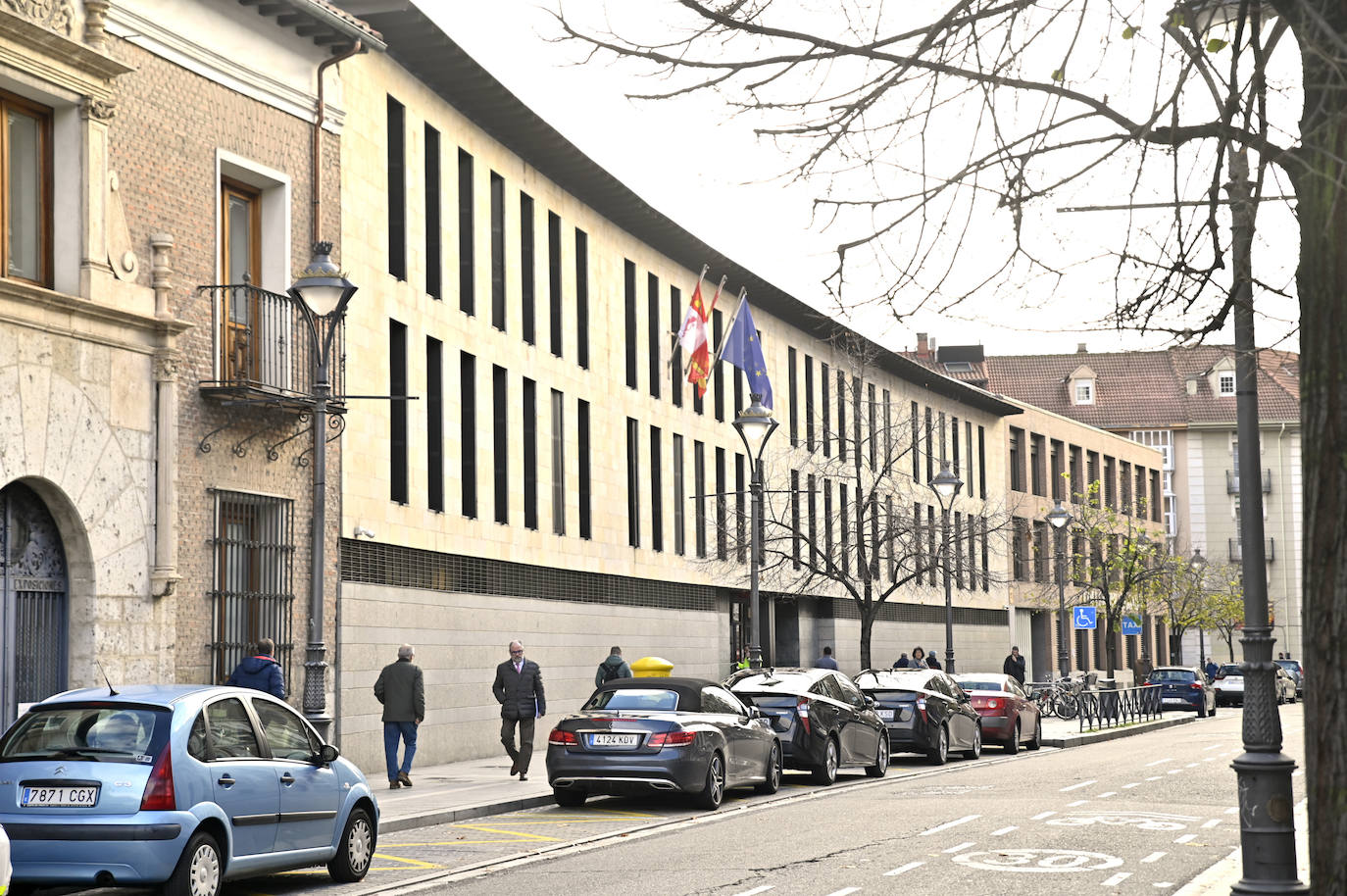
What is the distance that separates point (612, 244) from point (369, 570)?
13096 mm

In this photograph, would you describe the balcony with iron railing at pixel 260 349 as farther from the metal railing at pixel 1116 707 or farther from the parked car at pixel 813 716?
the metal railing at pixel 1116 707

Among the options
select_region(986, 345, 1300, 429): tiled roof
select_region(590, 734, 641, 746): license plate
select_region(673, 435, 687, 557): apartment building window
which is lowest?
select_region(590, 734, 641, 746): license plate

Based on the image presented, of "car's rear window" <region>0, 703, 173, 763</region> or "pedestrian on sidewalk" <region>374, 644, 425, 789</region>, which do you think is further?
"pedestrian on sidewalk" <region>374, 644, 425, 789</region>

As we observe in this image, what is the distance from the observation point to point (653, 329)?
37594mm

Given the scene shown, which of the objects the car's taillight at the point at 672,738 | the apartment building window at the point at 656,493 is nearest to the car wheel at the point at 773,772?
the car's taillight at the point at 672,738

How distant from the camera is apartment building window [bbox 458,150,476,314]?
2836 cm

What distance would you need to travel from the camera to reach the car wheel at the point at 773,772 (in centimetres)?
2125

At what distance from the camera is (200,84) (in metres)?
20.4

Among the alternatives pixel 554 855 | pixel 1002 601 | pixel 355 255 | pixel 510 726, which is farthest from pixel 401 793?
pixel 1002 601

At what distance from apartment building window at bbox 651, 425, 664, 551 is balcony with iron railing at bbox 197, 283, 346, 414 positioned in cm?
1605

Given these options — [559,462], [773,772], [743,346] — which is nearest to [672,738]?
[773,772]

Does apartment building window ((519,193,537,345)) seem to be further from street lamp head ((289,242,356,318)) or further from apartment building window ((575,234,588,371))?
street lamp head ((289,242,356,318))

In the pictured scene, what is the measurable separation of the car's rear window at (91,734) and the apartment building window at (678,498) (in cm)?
2687

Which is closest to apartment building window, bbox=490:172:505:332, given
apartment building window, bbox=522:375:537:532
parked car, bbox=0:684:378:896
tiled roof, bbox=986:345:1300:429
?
apartment building window, bbox=522:375:537:532
